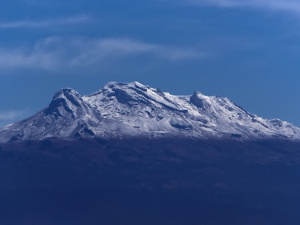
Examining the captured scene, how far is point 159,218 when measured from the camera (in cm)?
14400

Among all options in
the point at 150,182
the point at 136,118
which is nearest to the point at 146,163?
the point at 150,182

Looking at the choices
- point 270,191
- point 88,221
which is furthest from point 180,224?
point 270,191

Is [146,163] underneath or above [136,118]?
underneath

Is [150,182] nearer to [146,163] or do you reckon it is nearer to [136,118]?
[146,163]

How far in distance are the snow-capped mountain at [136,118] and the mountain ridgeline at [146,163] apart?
0.23 metres

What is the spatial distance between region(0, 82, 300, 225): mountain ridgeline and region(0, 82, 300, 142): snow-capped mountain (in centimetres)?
23

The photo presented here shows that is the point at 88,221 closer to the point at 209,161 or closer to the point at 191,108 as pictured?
the point at 209,161

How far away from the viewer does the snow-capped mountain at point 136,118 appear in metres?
175

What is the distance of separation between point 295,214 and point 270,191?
11427mm

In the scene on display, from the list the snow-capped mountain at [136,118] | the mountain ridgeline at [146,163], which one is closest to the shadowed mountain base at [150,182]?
the mountain ridgeline at [146,163]

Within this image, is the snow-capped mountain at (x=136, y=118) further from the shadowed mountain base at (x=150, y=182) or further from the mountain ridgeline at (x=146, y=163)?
the shadowed mountain base at (x=150, y=182)

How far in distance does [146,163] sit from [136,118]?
15.9 m

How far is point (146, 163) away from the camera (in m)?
166

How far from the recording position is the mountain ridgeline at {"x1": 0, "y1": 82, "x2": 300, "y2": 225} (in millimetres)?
Answer: 147625
